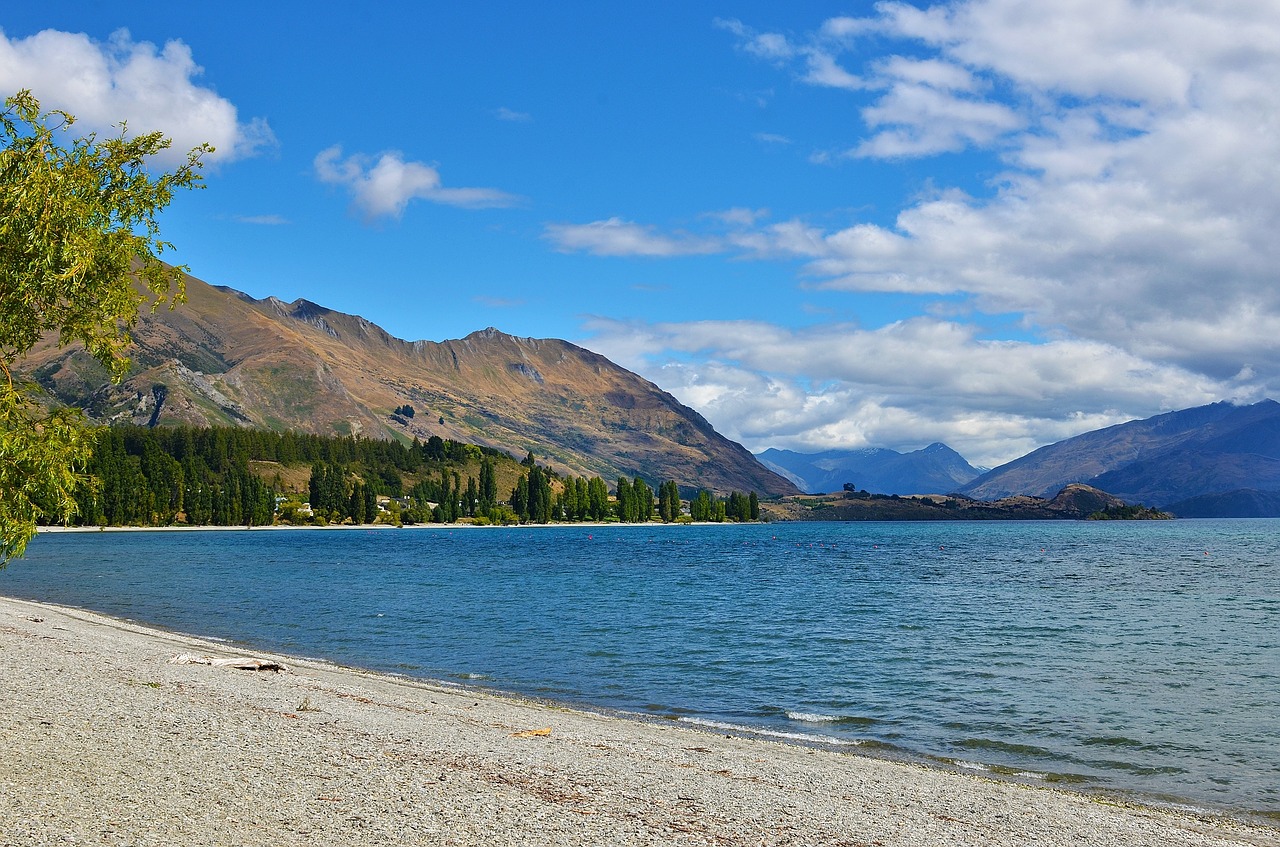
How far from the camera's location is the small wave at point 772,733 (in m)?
30.7

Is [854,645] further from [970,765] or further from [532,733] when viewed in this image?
[532,733]

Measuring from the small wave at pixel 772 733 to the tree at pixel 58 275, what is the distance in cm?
2229

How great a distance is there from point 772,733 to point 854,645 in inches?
948

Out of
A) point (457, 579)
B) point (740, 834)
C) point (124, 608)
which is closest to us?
point (740, 834)

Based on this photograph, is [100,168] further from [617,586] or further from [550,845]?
[617,586]

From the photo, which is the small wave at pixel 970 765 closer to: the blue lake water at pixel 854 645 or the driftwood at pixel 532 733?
the blue lake water at pixel 854 645

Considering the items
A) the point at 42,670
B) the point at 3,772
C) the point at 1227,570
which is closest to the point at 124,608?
the point at 42,670

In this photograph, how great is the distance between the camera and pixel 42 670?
30.5 metres

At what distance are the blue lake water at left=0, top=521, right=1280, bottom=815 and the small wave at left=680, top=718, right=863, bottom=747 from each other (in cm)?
19

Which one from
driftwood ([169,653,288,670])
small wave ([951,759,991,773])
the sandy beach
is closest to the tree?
the sandy beach

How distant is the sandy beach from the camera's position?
1592 centimetres

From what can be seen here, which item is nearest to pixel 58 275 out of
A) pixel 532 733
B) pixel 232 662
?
pixel 532 733

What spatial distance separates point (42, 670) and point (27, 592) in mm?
59691

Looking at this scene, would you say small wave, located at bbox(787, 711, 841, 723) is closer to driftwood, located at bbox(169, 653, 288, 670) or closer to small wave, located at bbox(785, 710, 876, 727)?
small wave, located at bbox(785, 710, 876, 727)
